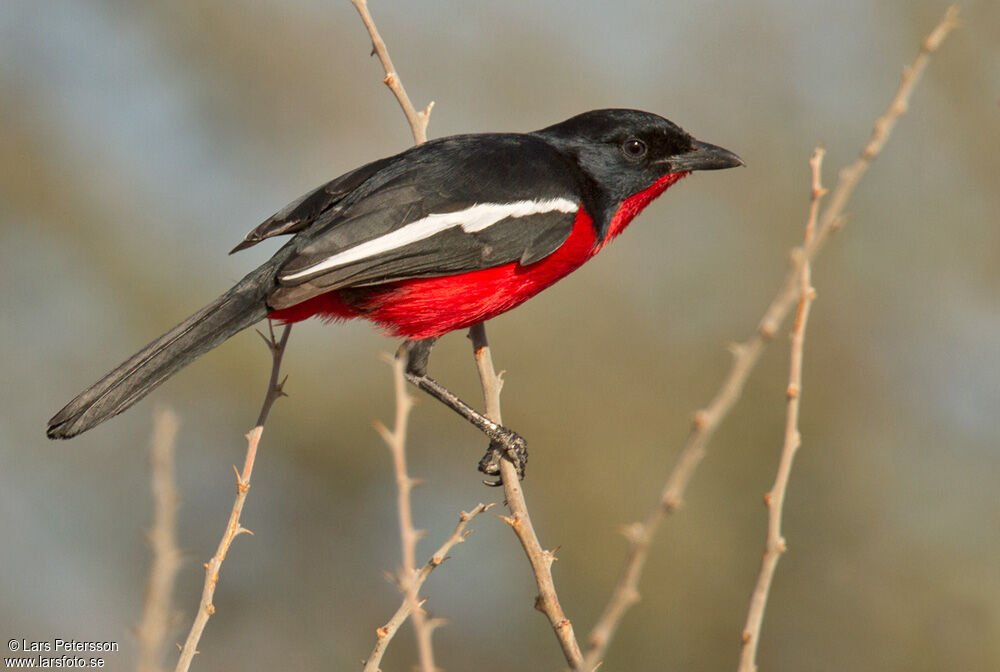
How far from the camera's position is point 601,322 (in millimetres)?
5773

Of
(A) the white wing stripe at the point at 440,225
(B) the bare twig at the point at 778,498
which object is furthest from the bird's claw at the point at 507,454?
(B) the bare twig at the point at 778,498

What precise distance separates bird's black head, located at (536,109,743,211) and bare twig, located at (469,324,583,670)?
0.84 metres

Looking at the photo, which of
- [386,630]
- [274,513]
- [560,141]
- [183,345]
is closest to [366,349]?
[274,513]

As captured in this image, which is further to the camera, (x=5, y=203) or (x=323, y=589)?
(x=5, y=203)

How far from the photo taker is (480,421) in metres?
3.90

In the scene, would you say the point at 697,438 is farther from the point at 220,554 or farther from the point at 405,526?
the point at 220,554

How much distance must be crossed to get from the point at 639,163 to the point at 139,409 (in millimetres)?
2885

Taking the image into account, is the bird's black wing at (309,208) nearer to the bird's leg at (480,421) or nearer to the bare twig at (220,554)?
the bird's leg at (480,421)

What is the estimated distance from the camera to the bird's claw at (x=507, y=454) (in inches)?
148

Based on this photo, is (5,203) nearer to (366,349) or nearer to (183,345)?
(366,349)

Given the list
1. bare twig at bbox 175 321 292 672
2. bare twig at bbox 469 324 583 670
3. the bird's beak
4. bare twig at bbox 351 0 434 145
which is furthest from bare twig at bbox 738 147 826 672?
the bird's beak

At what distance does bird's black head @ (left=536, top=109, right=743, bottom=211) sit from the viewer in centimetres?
398

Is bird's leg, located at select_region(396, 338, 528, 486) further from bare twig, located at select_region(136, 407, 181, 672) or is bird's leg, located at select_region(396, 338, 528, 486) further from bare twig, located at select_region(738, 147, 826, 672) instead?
bare twig, located at select_region(136, 407, 181, 672)

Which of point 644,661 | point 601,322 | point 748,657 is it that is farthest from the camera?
point 601,322
